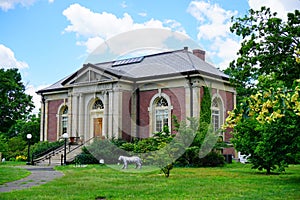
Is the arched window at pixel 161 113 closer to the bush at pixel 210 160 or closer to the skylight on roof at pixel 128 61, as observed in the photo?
the skylight on roof at pixel 128 61

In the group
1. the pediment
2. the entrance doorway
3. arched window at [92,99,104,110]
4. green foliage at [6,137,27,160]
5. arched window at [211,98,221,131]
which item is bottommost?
green foliage at [6,137,27,160]

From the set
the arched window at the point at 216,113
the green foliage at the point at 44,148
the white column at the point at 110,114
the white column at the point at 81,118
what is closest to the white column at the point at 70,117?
the white column at the point at 81,118

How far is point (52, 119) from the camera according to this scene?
116 ft

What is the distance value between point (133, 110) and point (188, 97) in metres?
4.72

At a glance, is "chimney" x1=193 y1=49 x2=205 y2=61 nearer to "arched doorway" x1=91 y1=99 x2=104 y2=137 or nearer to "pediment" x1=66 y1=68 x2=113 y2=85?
"pediment" x1=66 y1=68 x2=113 y2=85

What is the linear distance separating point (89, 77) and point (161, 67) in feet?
18.0

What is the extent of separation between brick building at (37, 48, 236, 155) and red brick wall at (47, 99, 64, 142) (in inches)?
111

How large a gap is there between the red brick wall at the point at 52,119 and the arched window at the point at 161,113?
9.56 metres

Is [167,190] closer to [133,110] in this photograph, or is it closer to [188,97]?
[188,97]

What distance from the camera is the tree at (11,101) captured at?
42.2 metres

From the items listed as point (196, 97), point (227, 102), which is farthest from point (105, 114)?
point (227, 102)

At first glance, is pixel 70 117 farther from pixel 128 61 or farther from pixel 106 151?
pixel 106 151

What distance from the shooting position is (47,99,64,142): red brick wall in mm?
35031

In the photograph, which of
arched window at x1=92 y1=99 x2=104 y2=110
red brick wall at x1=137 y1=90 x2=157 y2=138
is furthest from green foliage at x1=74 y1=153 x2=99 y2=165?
arched window at x1=92 y1=99 x2=104 y2=110
